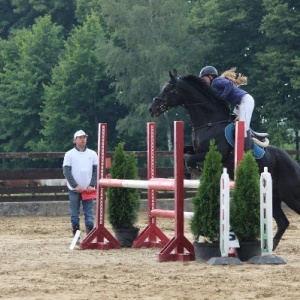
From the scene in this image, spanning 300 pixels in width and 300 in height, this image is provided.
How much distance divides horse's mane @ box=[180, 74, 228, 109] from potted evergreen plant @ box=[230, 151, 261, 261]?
2.32 meters

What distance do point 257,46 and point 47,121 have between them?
11391 millimetres

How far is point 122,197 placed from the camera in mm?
14250

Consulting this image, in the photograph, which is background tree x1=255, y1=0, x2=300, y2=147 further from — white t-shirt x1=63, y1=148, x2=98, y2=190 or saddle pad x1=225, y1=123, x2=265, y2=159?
saddle pad x1=225, y1=123, x2=265, y2=159

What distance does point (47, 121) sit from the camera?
55.7 metres

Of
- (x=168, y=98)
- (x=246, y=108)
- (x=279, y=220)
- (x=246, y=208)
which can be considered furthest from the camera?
(x=279, y=220)

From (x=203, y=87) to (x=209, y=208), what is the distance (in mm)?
2699

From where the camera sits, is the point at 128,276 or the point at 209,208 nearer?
the point at 128,276

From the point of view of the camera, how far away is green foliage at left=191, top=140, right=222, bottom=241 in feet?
37.2

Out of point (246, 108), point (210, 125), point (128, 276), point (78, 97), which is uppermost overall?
point (78, 97)

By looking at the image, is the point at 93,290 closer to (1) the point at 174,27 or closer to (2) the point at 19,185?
(2) the point at 19,185

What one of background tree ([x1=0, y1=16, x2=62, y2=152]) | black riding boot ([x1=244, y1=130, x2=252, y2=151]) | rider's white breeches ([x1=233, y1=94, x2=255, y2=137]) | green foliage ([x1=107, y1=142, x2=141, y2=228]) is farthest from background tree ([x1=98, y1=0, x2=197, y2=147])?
black riding boot ([x1=244, y1=130, x2=252, y2=151])

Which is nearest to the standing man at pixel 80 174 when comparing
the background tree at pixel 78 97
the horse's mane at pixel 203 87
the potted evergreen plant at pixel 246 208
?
the horse's mane at pixel 203 87

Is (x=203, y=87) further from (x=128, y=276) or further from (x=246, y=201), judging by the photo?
(x=128, y=276)

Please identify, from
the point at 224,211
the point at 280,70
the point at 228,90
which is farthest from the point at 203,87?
the point at 280,70
